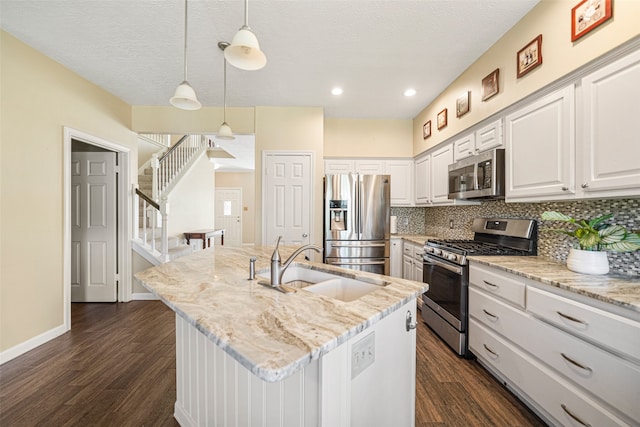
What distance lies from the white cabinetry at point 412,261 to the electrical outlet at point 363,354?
8.16 feet

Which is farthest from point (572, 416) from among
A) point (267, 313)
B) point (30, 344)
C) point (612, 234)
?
point (30, 344)

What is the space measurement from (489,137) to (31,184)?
13.8 ft

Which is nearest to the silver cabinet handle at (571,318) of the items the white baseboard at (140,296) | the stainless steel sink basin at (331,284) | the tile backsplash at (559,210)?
the tile backsplash at (559,210)

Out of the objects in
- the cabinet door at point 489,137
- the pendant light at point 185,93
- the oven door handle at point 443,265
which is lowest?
the oven door handle at point 443,265

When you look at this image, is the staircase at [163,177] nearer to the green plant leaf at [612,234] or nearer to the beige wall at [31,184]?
the beige wall at [31,184]

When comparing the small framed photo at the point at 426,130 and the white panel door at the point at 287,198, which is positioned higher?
the small framed photo at the point at 426,130

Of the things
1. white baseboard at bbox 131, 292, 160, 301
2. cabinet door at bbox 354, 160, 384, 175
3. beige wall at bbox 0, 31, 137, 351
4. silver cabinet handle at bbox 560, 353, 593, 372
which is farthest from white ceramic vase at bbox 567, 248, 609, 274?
white baseboard at bbox 131, 292, 160, 301

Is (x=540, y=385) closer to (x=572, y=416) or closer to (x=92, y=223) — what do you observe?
(x=572, y=416)

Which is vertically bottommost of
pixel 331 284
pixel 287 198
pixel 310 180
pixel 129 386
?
pixel 129 386

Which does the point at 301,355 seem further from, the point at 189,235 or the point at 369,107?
the point at 189,235

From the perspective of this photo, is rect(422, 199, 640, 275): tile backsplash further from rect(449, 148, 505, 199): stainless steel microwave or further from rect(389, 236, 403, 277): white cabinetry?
rect(389, 236, 403, 277): white cabinetry

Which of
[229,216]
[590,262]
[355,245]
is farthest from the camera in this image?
[229,216]

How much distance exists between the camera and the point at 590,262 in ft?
5.29

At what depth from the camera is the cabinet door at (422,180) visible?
3793 mm
